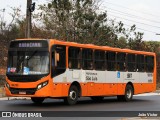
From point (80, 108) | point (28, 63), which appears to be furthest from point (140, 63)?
point (28, 63)

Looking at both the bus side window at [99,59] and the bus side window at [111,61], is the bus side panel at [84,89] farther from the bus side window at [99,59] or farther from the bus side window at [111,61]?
the bus side window at [111,61]

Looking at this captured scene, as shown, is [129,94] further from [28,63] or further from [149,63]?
[28,63]

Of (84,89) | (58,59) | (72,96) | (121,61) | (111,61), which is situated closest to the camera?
(58,59)

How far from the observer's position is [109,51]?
83.3 ft

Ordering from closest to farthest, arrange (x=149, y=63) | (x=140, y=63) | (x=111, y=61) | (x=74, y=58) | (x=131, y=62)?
(x=74, y=58) → (x=111, y=61) → (x=131, y=62) → (x=140, y=63) → (x=149, y=63)

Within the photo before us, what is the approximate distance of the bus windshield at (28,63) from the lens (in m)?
20.6

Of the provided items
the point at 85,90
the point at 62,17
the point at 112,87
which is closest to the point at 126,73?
the point at 112,87

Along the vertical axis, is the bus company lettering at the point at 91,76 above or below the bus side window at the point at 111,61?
below

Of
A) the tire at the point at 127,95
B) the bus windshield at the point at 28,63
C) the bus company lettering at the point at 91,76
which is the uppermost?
the bus windshield at the point at 28,63

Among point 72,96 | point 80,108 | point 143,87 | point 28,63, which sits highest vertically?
point 28,63

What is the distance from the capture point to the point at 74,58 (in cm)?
2219

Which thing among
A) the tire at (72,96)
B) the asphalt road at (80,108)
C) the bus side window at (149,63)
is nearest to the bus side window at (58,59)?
the tire at (72,96)

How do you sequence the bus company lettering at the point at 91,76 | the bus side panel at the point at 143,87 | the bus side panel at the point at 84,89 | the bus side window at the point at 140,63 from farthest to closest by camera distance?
the bus side window at the point at 140,63
the bus side panel at the point at 143,87
the bus company lettering at the point at 91,76
the bus side panel at the point at 84,89

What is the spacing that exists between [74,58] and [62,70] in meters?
1.17
